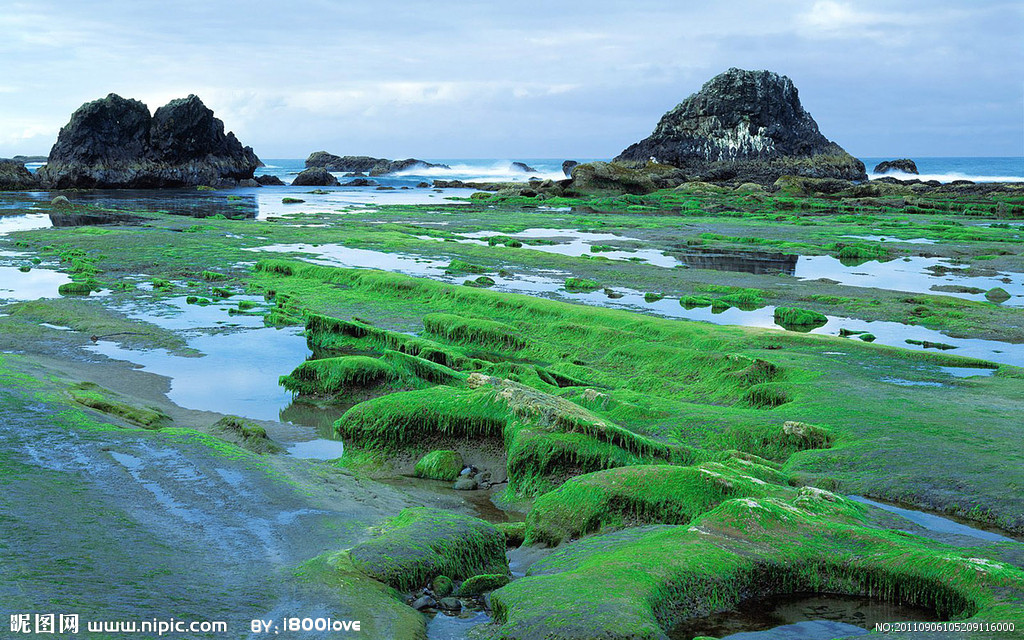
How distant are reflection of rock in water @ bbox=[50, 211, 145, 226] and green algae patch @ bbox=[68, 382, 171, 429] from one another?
37.2m

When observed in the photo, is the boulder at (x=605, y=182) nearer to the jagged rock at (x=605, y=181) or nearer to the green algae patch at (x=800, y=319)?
the jagged rock at (x=605, y=181)

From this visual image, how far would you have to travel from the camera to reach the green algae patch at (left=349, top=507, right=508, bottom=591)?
6160 millimetres

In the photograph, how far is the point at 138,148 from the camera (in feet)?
301

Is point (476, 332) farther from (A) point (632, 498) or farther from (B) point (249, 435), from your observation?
(A) point (632, 498)

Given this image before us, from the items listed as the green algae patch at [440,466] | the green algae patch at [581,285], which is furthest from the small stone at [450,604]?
the green algae patch at [581,285]

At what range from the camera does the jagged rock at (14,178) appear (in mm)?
77744

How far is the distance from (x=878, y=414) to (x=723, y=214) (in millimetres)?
47927

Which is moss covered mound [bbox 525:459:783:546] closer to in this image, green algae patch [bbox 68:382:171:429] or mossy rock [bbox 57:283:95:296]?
green algae patch [bbox 68:382:171:429]

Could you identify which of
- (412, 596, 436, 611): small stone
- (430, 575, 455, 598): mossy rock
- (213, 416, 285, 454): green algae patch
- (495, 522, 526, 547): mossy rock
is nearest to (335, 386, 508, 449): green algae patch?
(213, 416, 285, 454): green algae patch

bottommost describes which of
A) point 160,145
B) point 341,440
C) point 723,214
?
point 341,440

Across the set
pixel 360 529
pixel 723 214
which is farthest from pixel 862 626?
pixel 723 214

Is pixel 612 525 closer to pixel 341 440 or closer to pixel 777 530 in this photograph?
pixel 777 530

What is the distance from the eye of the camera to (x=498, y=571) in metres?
6.69

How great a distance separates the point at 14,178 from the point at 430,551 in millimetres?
90544
